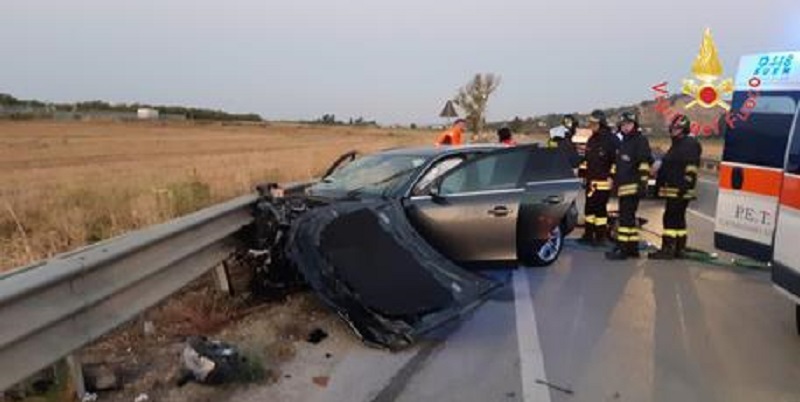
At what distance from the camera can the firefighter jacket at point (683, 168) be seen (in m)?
10.3

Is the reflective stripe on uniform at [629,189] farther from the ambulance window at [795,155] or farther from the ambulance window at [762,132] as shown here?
the ambulance window at [795,155]

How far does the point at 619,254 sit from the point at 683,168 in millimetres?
1311

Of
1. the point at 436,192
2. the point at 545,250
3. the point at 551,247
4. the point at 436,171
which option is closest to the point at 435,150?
the point at 436,171

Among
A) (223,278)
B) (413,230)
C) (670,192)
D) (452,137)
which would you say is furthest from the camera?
(452,137)

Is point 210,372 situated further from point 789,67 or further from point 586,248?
point 586,248

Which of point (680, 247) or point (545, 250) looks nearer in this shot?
point (545, 250)

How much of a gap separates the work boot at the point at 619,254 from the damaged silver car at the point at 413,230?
76 cm

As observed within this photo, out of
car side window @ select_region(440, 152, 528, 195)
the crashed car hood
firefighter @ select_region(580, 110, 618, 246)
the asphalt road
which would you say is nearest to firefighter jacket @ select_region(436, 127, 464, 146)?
firefighter @ select_region(580, 110, 618, 246)

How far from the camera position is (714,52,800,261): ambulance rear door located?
764cm

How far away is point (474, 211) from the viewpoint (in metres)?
8.20

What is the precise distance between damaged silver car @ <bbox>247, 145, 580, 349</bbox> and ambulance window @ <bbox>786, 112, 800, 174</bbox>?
8.09 ft

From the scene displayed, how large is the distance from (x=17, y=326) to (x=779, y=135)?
21.9 feet

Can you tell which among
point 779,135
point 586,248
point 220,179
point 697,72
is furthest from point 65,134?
point 779,135

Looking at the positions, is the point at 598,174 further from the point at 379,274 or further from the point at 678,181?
the point at 379,274
